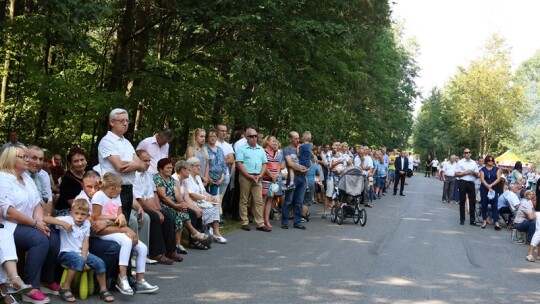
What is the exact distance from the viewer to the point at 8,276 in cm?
610

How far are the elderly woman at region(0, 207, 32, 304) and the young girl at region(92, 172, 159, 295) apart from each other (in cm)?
115

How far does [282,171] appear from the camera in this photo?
15219 millimetres

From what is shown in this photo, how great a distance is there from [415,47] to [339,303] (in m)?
73.8

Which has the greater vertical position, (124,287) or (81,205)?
(81,205)

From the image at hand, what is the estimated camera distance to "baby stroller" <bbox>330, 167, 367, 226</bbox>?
50.6ft

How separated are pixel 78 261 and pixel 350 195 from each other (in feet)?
32.0

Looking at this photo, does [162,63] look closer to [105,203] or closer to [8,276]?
[105,203]

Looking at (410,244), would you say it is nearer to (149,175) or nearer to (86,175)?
(149,175)

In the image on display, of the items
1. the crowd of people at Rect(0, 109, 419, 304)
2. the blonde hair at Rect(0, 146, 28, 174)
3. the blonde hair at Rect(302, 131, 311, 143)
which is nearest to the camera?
the crowd of people at Rect(0, 109, 419, 304)

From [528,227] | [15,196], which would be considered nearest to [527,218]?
[528,227]

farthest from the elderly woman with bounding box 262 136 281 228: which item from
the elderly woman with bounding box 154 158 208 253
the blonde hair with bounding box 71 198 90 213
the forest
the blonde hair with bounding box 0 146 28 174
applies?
the blonde hair with bounding box 0 146 28 174

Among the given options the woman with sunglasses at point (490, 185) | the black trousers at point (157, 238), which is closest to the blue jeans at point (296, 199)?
the black trousers at point (157, 238)

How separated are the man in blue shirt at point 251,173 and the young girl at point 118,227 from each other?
599 centimetres

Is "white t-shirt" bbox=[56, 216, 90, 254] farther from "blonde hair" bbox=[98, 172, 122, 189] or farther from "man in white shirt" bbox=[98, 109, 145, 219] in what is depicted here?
"man in white shirt" bbox=[98, 109, 145, 219]
